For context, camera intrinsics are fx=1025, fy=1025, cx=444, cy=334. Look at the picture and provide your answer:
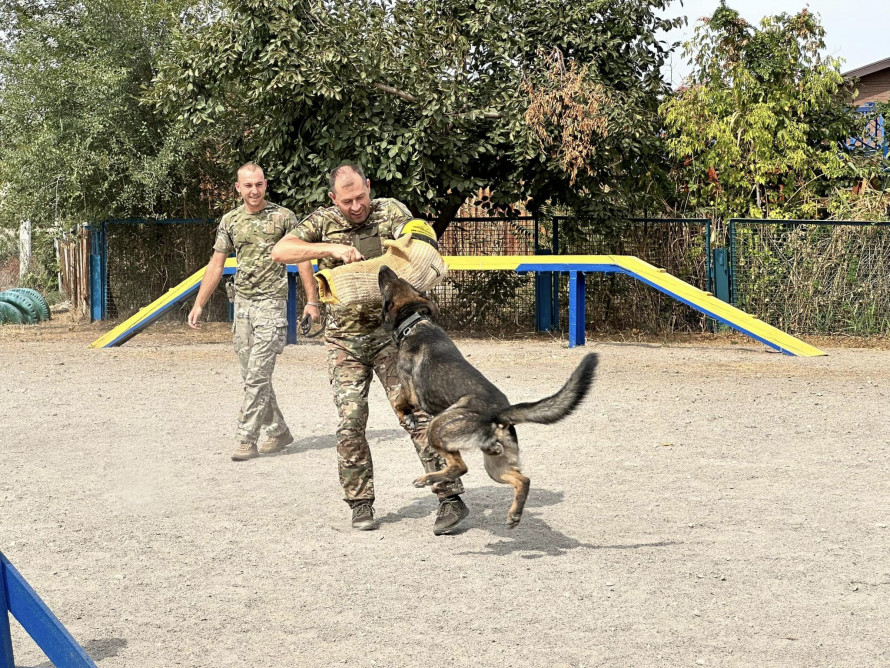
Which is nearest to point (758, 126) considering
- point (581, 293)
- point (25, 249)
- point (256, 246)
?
point (581, 293)

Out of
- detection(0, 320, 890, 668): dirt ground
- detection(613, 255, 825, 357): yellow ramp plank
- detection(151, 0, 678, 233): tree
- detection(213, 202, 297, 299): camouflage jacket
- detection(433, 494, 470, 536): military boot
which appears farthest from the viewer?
detection(151, 0, 678, 233): tree

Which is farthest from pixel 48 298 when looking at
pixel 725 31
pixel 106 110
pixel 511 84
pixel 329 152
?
pixel 725 31

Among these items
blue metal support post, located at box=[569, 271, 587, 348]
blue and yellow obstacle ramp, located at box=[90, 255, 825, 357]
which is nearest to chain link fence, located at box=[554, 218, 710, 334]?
blue and yellow obstacle ramp, located at box=[90, 255, 825, 357]

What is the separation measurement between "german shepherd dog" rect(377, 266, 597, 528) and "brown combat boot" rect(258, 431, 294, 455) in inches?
100

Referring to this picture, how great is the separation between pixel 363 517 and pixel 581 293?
28.9ft

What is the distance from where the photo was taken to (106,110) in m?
17.0

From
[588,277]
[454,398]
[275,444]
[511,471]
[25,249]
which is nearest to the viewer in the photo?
[511,471]

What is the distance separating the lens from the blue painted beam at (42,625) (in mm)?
2900

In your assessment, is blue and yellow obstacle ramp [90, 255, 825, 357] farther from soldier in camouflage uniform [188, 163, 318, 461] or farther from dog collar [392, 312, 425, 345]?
dog collar [392, 312, 425, 345]

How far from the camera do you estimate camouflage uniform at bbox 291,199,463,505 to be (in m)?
5.61

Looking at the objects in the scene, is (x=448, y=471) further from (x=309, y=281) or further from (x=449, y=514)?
(x=309, y=281)

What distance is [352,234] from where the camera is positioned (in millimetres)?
5641

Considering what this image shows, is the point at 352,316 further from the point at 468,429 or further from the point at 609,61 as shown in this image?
the point at 609,61

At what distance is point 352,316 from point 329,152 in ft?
33.0
